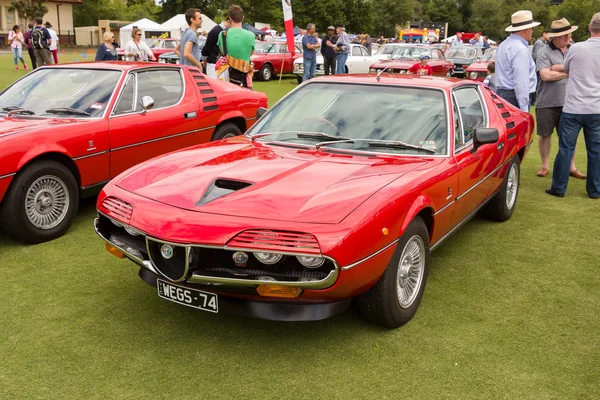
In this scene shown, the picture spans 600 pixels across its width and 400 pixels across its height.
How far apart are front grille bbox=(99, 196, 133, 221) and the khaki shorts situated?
216 inches

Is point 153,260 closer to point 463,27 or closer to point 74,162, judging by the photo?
point 74,162

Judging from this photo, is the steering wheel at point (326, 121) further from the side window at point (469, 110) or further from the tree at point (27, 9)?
the tree at point (27, 9)

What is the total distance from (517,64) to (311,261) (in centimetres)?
520

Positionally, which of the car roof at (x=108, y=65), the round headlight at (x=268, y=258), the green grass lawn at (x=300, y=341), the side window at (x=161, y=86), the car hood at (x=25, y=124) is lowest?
the green grass lawn at (x=300, y=341)

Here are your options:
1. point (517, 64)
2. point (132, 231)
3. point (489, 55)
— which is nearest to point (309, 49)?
point (489, 55)

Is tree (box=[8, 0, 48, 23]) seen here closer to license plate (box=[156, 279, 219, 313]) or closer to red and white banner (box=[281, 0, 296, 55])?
red and white banner (box=[281, 0, 296, 55])

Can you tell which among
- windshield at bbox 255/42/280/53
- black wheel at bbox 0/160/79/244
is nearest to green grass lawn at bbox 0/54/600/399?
black wheel at bbox 0/160/79/244

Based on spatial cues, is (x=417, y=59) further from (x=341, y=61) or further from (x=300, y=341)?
(x=300, y=341)

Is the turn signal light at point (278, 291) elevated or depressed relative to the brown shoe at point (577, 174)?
elevated

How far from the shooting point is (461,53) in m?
21.9

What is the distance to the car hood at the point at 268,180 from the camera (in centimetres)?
306

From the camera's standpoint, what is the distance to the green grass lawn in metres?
2.97

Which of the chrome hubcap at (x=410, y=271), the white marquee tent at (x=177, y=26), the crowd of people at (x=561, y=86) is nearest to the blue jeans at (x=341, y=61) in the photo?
the crowd of people at (x=561, y=86)

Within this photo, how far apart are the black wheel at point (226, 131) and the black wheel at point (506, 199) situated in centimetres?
319
